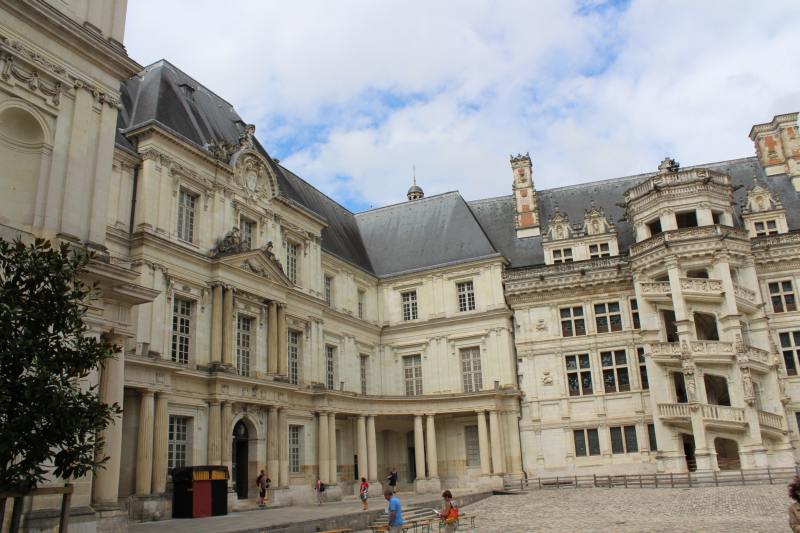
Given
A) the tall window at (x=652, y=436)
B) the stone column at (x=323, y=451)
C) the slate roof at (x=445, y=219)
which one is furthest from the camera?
the slate roof at (x=445, y=219)

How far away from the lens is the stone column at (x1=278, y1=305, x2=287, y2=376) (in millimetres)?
25375

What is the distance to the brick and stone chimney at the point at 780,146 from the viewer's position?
33312mm

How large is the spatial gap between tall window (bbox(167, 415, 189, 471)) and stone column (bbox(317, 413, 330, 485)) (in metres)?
6.86

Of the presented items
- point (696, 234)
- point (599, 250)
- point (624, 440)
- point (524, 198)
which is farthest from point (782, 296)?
point (524, 198)

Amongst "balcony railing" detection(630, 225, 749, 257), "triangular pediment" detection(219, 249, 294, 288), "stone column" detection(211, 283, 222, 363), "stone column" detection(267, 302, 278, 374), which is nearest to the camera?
"stone column" detection(211, 283, 222, 363)

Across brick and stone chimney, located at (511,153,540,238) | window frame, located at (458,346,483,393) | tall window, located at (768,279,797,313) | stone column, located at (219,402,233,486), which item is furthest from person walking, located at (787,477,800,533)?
brick and stone chimney, located at (511,153,540,238)

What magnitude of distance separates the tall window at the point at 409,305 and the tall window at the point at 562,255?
745 centimetres

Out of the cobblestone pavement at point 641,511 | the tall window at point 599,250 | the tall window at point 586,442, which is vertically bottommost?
the cobblestone pavement at point 641,511

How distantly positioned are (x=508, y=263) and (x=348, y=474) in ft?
43.5

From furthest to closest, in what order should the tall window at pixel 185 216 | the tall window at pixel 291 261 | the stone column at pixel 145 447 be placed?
the tall window at pixel 291 261 → the tall window at pixel 185 216 → the stone column at pixel 145 447

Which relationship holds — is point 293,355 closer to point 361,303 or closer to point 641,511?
point 361,303

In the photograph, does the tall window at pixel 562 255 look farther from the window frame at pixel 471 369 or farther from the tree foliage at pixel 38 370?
the tree foliage at pixel 38 370

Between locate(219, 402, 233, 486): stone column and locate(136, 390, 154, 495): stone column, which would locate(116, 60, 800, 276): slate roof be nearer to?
locate(219, 402, 233, 486): stone column

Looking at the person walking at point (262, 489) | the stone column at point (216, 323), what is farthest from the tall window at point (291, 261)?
the person walking at point (262, 489)
